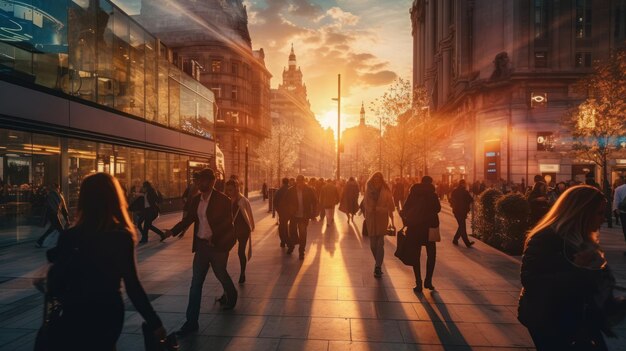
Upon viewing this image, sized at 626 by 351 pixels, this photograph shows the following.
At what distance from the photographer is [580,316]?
2641 millimetres

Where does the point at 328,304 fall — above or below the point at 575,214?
below

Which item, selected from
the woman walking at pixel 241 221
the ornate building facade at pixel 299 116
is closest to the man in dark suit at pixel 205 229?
the woman walking at pixel 241 221

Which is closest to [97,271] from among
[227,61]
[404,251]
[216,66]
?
[404,251]

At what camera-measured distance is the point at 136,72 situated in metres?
20.5

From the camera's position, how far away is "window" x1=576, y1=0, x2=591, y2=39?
36.5 meters

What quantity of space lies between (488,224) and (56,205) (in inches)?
467

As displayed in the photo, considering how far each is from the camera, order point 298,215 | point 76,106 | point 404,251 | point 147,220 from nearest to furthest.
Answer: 1. point 404,251
2. point 298,215
3. point 147,220
4. point 76,106

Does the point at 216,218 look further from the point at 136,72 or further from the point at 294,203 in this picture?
the point at 136,72

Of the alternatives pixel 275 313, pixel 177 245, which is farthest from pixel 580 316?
pixel 177 245

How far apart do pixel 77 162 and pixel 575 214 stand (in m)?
16.4

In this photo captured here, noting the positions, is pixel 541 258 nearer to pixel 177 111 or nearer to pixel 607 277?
pixel 607 277

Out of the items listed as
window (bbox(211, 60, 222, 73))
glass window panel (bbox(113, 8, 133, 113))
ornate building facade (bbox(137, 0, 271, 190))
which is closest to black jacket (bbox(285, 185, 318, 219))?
glass window panel (bbox(113, 8, 133, 113))

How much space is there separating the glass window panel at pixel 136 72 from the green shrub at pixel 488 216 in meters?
15.5

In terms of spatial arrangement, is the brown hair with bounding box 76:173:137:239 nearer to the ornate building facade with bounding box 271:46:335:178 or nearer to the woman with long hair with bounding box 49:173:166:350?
the woman with long hair with bounding box 49:173:166:350
